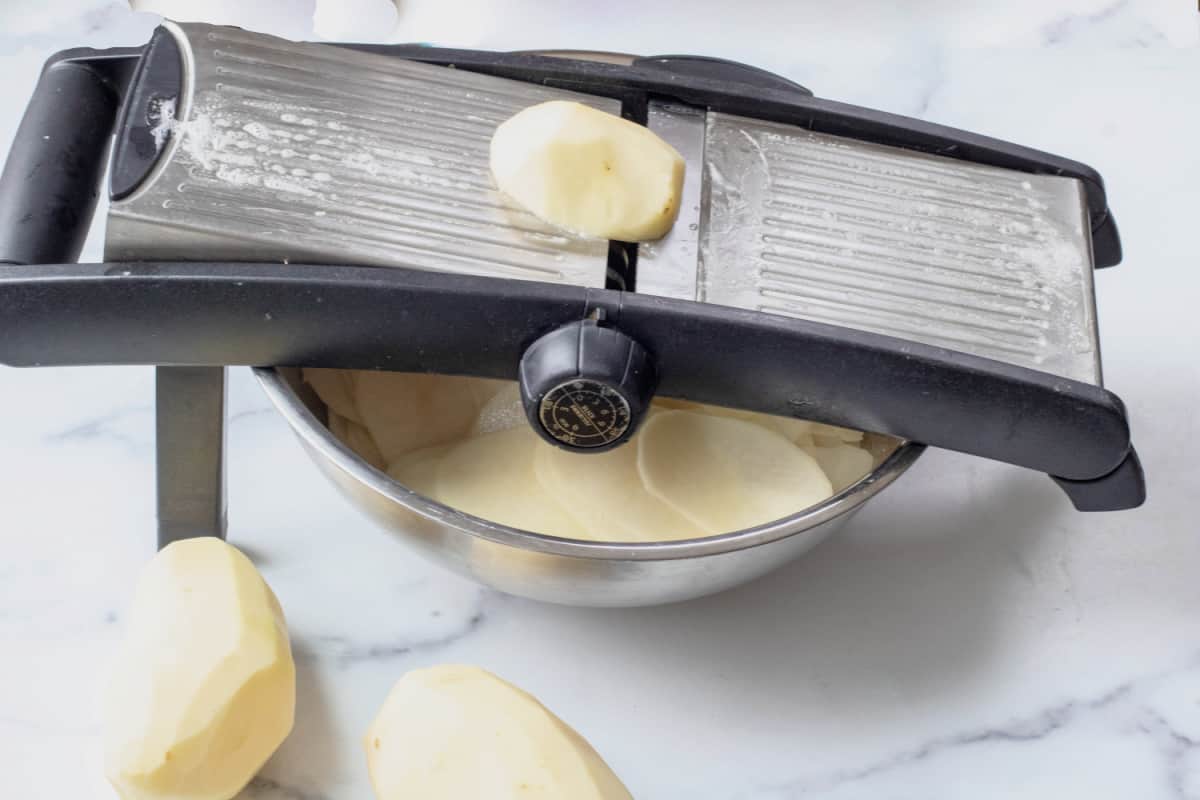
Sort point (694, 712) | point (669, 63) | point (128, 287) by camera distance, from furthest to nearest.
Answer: point (669, 63), point (694, 712), point (128, 287)

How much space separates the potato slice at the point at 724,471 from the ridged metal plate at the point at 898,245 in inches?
4.5

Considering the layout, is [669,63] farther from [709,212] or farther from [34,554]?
[34,554]

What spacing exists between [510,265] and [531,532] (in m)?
0.14

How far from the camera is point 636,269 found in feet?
2.28

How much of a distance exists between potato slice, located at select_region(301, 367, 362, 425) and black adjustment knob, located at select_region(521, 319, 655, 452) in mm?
157

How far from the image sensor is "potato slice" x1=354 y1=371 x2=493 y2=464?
79 centimetres

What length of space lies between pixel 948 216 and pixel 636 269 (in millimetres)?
192

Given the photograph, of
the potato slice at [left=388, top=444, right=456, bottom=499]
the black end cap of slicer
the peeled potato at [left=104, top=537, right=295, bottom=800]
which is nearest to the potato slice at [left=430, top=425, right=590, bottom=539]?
the potato slice at [left=388, top=444, right=456, bottom=499]

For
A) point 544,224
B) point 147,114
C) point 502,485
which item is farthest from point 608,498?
point 147,114

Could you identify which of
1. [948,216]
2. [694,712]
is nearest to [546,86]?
[948,216]

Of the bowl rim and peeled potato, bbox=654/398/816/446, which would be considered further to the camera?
peeled potato, bbox=654/398/816/446

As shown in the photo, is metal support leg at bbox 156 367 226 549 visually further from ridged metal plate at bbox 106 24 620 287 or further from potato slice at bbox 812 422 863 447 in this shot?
potato slice at bbox 812 422 863 447

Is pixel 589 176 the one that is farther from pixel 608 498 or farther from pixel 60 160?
pixel 60 160

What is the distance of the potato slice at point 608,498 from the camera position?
741 millimetres
